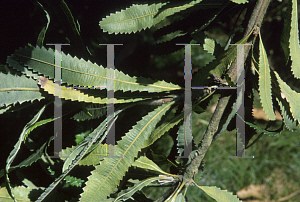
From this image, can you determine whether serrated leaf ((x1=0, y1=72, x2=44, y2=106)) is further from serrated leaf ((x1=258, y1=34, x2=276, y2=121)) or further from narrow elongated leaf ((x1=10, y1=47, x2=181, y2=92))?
serrated leaf ((x1=258, y1=34, x2=276, y2=121))

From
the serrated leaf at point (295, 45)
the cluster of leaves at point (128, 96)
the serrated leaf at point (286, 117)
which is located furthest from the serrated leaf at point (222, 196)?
the serrated leaf at point (295, 45)

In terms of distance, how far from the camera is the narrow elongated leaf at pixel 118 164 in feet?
1.94

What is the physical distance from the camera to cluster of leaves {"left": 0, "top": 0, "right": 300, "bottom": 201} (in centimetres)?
59

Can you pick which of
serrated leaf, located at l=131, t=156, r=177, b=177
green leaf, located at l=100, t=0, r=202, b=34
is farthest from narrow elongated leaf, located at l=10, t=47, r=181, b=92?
serrated leaf, located at l=131, t=156, r=177, b=177

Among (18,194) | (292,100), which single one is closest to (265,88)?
(292,100)

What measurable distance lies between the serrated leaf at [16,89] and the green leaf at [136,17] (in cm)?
22

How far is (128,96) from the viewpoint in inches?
26.2

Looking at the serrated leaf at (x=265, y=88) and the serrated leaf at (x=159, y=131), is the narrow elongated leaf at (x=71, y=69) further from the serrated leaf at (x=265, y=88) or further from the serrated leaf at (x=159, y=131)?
the serrated leaf at (x=265, y=88)

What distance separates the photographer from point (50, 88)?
58 centimetres

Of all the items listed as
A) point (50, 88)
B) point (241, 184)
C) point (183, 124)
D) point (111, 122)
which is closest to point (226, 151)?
point (241, 184)

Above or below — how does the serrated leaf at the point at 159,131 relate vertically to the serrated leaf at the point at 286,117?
below

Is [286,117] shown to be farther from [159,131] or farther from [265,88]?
[159,131]

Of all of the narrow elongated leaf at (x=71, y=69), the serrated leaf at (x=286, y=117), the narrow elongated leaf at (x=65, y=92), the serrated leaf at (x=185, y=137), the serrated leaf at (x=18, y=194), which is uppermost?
the narrow elongated leaf at (x=71, y=69)

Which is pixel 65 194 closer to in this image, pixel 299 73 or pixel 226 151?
pixel 299 73
